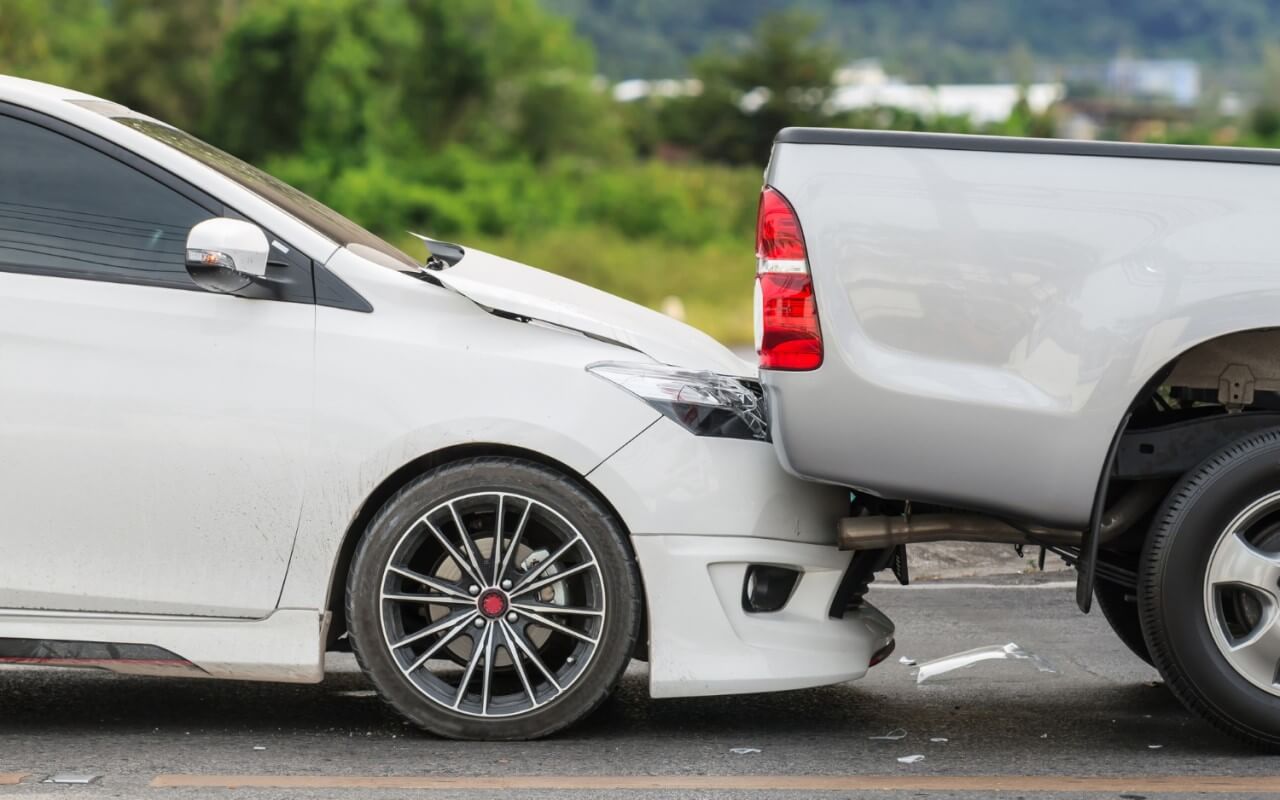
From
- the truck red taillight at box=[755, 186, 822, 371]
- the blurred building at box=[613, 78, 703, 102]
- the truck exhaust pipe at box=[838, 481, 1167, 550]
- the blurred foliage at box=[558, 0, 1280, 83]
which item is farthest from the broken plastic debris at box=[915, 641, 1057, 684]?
the blurred foliage at box=[558, 0, 1280, 83]

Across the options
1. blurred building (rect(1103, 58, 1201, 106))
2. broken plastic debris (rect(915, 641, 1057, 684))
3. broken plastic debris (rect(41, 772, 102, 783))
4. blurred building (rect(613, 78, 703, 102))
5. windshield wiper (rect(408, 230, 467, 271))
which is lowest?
broken plastic debris (rect(41, 772, 102, 783))

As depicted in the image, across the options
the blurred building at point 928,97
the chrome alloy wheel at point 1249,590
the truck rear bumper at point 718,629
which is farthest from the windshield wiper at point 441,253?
the blurred building at point 928,97

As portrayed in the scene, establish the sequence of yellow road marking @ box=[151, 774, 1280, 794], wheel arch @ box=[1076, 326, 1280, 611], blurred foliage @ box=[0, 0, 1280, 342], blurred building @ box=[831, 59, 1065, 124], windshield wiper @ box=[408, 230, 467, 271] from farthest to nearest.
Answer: blurred building @ box=[831, 59, 1065, 124] → blurred foliage @ box=[0, 0, 1280, 342] → windshield wiper @ box=[408, 230, 467, 271] → wheel arch @ box=[1076, 326, 1280, 611] → yellow road marking @ box=[151, 774, 1280, 794]

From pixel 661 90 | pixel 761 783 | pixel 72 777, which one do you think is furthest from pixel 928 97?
pixel 72 777

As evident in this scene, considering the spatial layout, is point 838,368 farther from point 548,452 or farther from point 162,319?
point 162,319

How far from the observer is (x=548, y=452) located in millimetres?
4496

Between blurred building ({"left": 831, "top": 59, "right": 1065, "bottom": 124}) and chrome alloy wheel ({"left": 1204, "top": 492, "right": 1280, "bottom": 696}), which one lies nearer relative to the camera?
chrome alloy wheel ({"left": 1204, "top": 492, "right": 1280, "bottom": 696})

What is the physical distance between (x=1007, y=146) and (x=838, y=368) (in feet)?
2.34

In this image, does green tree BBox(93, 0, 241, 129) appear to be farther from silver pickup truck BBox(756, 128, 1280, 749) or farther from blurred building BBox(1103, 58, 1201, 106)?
silver pickup truck BBox(756, 128, 1280, 749)

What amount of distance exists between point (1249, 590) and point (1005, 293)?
1035 millimetres

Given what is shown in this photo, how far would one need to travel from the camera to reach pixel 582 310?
4.90 metres

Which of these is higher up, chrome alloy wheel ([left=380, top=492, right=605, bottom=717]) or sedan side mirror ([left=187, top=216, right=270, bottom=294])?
sedan side mirror ([left=187, top=216, right=270, bottom=294])

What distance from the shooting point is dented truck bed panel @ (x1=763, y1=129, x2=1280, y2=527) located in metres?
4.30

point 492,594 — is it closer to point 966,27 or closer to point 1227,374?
point 1227,374
